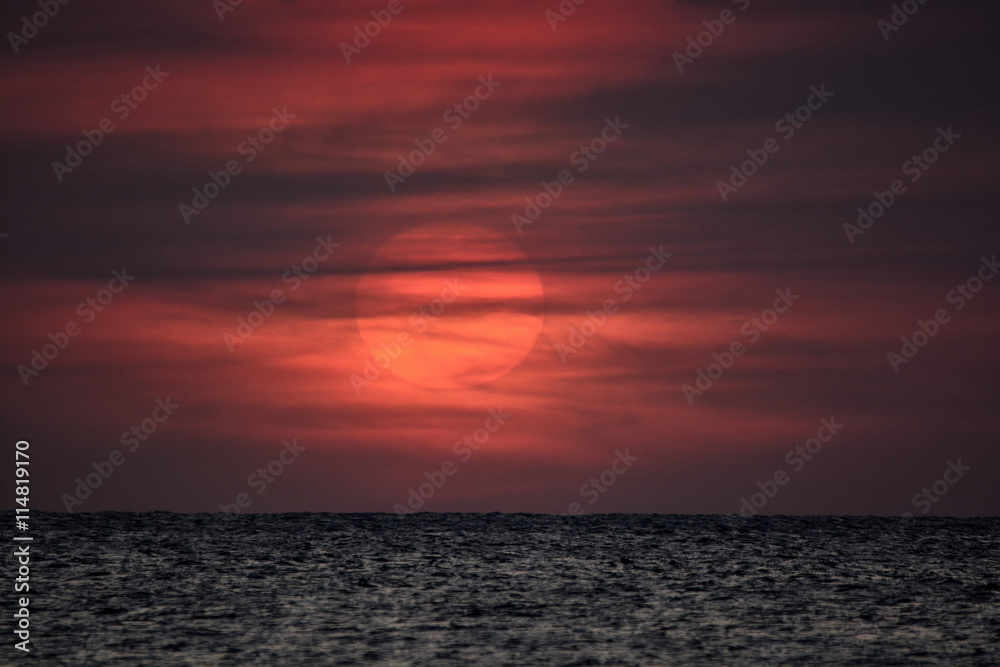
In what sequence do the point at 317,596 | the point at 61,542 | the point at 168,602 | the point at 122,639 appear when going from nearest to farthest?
the point at 122,639 → the point at 168,602 → the point at 317,596 → the point at 61,542

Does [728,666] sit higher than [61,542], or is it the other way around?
[61,542]

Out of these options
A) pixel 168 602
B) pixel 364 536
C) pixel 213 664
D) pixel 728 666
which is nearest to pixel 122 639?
pixel 213 664

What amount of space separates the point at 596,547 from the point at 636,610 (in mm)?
31534

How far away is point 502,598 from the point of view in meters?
46.8

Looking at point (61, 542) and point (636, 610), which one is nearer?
point (636, 610)

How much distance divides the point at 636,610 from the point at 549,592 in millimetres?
6115

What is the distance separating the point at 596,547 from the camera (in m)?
74.7

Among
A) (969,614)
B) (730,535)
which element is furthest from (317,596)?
(730,535)

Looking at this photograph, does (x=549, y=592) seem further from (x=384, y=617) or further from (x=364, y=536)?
(x=364, y=536)

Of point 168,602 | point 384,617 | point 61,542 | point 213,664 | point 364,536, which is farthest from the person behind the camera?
point 364,536

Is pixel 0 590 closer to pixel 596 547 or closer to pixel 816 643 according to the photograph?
pixel 816 643

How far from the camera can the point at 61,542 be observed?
70.9m

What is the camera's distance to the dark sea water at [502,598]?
33781 mm

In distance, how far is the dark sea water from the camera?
111 ft
